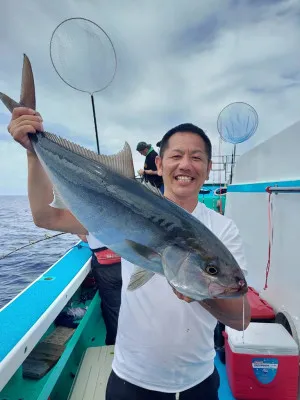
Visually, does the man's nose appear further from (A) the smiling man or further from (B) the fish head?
(B) the fish head

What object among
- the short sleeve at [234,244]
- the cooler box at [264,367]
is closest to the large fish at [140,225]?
the short sleeve at [234,244]

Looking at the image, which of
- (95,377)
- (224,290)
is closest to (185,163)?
(224,290)

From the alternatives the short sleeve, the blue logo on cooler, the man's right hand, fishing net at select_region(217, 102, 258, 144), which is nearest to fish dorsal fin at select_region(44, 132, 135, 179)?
the man's right hand

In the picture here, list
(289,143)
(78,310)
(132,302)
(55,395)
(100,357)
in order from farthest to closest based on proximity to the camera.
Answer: (78,310) → (289,143) → (100,357) → (55,395) → (132,302)

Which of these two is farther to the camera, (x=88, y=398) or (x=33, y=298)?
(x=33, y=298)

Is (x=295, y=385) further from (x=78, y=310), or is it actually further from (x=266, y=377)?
(x=78, y=310)

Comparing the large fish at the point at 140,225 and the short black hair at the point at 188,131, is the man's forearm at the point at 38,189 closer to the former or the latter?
the large fish at the point at 140,225

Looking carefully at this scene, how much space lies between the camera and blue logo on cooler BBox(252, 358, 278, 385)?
9.16 feet

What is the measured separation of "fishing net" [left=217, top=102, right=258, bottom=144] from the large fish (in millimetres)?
8292

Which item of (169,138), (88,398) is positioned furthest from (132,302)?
(88,398)

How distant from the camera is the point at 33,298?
353 centimetres

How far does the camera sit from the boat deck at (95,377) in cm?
294

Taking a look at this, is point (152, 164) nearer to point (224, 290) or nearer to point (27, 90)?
point (27, 90)

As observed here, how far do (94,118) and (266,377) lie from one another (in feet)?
14.7
